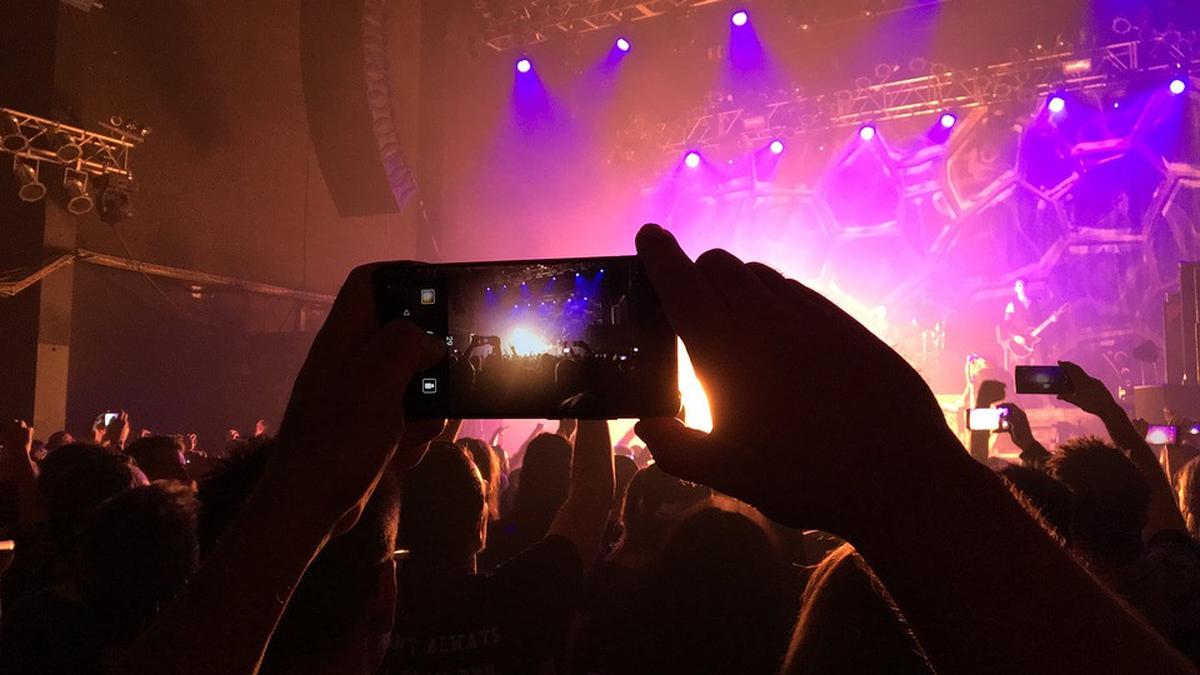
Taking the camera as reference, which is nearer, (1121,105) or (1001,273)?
(1121,105)

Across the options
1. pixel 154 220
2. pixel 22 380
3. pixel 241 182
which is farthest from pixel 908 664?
pixel 241 182

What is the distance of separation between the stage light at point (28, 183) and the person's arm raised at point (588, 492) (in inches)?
466

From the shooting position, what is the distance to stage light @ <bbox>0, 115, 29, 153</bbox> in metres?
11.5

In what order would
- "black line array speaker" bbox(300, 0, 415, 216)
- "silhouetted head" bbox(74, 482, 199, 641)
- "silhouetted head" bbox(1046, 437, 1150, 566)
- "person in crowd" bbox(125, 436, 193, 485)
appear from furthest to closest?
"black line array speaker" bbox(300, 0, 415, 216), "person in crowd" bbox(125, 436, 193, 485), "silhouetted head" bbox(1046, 437, 1150, 566), "silhouetted head" bbox(74, 482, 199, 641)

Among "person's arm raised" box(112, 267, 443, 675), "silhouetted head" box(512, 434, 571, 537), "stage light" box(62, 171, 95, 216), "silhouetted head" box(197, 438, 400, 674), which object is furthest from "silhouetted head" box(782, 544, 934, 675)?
"stage light" box(62, 171, 95, 216)

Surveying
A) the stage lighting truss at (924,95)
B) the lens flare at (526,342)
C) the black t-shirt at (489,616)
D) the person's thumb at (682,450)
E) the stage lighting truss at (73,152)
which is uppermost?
the stage lighting truss at (924,95)

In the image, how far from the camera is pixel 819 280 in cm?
2198

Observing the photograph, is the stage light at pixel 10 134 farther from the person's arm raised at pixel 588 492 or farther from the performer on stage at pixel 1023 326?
the performer on stage at pixel 1023 326

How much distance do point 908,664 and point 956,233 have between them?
21096 mm

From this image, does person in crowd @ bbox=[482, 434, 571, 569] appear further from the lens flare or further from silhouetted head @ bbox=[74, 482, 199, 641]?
the lens flare

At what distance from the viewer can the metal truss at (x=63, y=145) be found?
1165 centimetres

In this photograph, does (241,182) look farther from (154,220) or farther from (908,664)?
(908,664)

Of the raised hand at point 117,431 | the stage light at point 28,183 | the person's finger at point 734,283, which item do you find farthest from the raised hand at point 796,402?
the stage light at point 28,183

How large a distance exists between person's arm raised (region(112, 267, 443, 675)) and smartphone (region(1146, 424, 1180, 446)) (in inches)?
324
